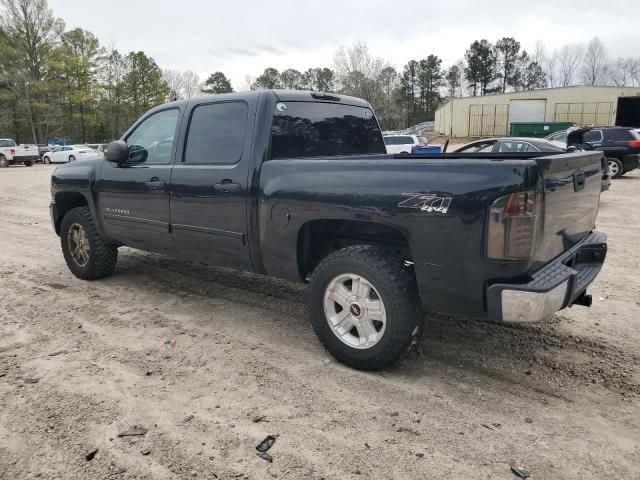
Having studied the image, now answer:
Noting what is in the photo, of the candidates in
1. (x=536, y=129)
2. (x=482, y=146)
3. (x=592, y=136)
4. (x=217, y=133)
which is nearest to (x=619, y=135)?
(x=592, y=136)

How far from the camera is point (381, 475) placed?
2.41 metres

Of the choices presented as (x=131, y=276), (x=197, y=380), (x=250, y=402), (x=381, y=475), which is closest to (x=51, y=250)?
(x=131, y=276)

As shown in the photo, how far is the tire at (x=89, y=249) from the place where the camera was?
5488mm

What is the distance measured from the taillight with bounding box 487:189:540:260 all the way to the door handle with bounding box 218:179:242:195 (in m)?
2.02

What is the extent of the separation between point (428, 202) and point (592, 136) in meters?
14.7

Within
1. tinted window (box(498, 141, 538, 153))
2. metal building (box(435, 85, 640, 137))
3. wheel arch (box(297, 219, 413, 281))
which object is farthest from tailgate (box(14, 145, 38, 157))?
metal building (box(435, 85, 640, 137))

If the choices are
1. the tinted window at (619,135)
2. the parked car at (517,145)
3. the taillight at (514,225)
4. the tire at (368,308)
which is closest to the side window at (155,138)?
the tire at (368,308)

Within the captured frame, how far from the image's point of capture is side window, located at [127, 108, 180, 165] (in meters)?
4.70

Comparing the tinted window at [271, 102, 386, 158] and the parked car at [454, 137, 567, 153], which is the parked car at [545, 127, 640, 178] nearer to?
the parked car at [454, 137, 567, 153]

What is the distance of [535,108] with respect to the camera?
145ft

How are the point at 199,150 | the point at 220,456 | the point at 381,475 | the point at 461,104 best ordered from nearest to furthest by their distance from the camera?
1. the point at 381,475
2. the point at 220,456
3. the point at 199,150
4. the point at 461,104

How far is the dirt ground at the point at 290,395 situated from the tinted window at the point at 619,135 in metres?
11.8

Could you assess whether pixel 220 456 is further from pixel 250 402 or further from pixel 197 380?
pixel 197 380

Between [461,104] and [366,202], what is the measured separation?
151ft
